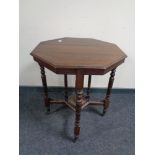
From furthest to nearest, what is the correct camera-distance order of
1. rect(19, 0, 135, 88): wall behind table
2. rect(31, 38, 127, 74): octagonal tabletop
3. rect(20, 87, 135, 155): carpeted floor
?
rect(19, 0, 135, 88): wall behind table → rect(20, 87, 135, 155): carpeted floor → rect(31, 38, 127, 74): octagonal tabletop

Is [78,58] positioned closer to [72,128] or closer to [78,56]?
[78,56]

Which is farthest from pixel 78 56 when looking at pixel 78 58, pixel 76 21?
pixel 76 21

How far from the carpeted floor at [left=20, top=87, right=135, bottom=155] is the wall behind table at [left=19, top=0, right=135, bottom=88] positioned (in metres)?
0.56

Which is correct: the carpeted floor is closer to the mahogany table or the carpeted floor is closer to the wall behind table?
the mahogany table

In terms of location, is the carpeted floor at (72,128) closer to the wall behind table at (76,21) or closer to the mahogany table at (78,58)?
the mahogany table at (78,58)

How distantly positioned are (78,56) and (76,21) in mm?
705

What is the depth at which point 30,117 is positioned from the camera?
2.02 m

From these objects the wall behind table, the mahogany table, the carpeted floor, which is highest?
the wall behind table

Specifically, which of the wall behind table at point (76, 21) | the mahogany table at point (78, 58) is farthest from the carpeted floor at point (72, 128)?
the wall behind table at point (76, 21)

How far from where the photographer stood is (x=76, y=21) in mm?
2109

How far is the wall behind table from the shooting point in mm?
2043

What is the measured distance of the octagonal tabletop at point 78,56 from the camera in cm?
140

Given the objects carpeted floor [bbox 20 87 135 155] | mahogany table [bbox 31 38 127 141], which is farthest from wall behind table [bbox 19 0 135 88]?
carpeted floor [bbox 20 87 135 155]

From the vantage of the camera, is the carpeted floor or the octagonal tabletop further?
the carpeted floor
